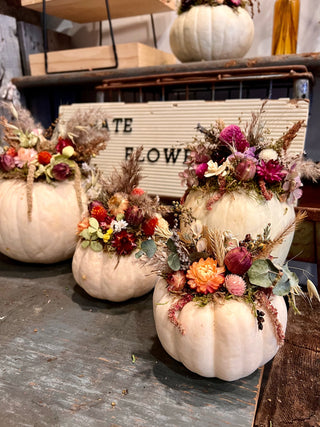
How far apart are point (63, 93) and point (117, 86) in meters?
0.77

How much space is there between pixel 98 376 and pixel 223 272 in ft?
1.09

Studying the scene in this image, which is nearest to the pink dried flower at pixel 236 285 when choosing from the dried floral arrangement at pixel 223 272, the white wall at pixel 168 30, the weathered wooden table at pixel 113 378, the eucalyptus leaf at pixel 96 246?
the dried floral arrangement at pixel 223 272

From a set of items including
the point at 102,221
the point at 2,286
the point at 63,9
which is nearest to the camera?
the point at 102,221

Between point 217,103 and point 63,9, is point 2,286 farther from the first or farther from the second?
point 63,9

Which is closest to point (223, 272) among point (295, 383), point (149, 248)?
point (149, 248)

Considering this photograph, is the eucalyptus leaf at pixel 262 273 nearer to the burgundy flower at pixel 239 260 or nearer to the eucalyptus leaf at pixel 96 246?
the burgundy flower at pixel 239 260

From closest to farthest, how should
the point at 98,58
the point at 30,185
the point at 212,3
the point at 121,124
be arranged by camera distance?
the point at 30,185 → the point at 212,3 → the point at 121,124 → the point at 98,58

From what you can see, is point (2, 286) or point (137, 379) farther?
point (2, 286)

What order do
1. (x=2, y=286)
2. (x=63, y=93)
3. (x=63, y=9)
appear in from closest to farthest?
(x=2, y=286) < (x=63, y=9) < (x=63, y=93)

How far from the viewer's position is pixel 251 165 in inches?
34.6

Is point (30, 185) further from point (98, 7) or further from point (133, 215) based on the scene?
point (98, 7)

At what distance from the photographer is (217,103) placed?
3.97 ft

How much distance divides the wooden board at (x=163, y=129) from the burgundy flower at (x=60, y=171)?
0.25m

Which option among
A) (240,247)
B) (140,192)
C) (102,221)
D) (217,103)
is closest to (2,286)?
(102,221)
